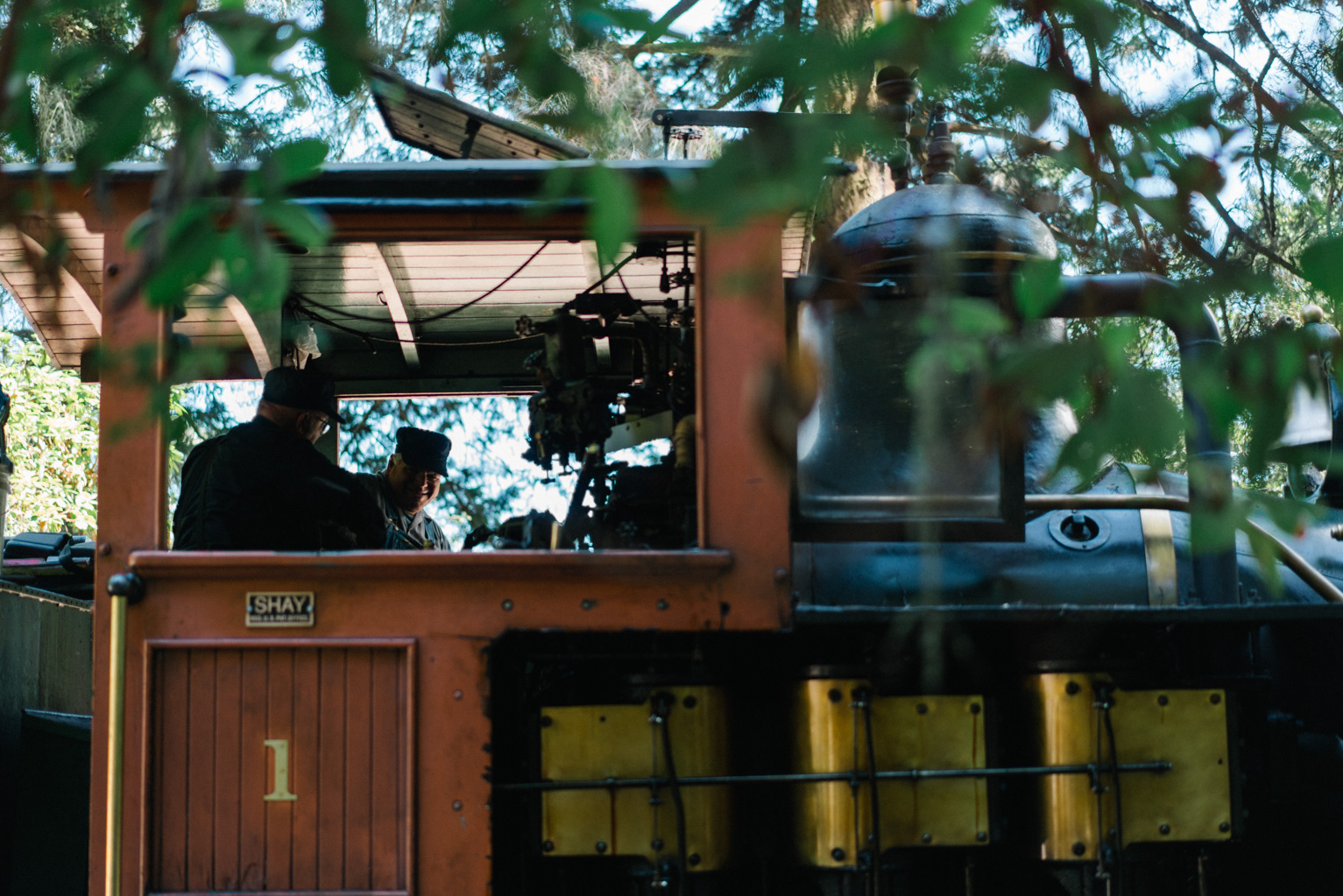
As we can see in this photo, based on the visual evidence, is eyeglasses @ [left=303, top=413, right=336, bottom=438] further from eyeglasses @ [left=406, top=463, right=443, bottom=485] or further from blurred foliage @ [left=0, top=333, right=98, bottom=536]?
blurred foliage @ [left=0, top=333, right=98, bottom=536]

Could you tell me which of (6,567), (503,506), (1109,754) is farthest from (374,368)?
(503,506)

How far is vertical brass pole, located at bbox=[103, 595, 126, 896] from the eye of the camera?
112 inches

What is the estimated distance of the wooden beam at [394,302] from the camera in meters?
4.37

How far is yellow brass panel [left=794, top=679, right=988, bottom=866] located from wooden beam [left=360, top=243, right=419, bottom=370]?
2.14 m

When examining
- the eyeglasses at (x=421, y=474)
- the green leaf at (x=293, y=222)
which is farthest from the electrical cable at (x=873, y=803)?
the eyeglasses at (x=421, y=474)

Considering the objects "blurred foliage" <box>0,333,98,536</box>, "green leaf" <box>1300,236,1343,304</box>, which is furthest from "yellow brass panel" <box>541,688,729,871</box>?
"blurred foliage" <box>0,333,98,536</box>

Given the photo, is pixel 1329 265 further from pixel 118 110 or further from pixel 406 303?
pixel 406 303

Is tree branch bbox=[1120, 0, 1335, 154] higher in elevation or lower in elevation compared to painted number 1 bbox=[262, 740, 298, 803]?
higher

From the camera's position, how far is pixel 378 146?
10.5m

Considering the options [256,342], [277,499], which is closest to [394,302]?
[256,342]

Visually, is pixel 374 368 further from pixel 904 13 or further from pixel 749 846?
pixel 904 13

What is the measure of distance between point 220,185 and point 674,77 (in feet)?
25.7

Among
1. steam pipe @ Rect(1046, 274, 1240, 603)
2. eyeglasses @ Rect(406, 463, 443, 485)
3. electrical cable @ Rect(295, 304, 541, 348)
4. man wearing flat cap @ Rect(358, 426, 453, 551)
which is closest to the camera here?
steam pipe @ Rect(1046, 274, 1240, 603)

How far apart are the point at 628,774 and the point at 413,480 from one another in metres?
2.76
